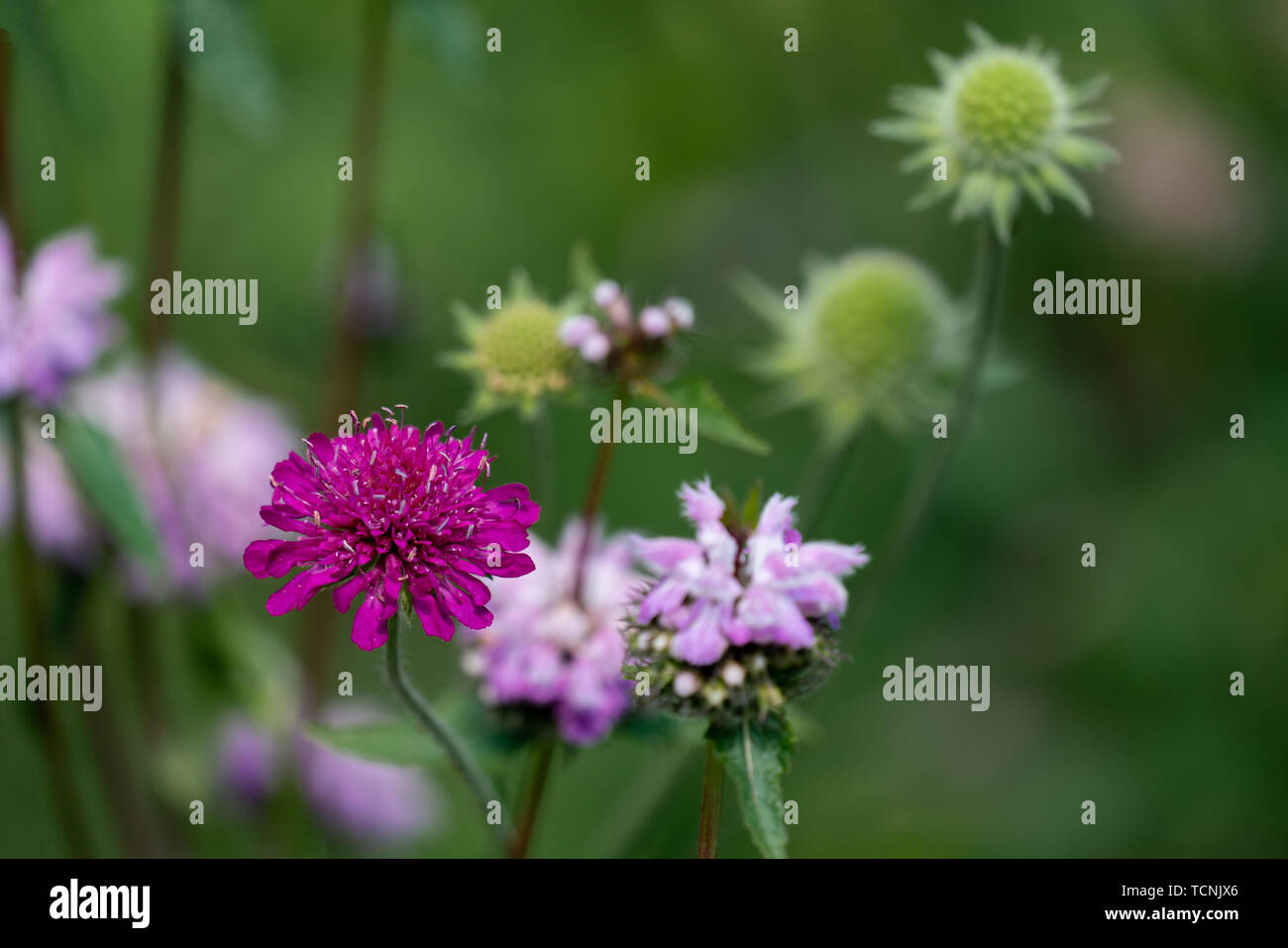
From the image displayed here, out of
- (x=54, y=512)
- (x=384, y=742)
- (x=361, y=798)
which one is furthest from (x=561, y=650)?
(x=361, y=798)

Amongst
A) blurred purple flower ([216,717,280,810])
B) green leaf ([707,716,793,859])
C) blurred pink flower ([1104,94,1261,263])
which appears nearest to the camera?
green leaf ([707,716,793,859])

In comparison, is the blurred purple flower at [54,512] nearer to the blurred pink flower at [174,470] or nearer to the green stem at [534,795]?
the blurred pink flower at [174,470]

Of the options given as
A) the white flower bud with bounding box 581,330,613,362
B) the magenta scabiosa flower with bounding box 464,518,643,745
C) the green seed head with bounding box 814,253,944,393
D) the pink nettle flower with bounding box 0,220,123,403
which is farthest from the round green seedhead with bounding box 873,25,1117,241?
the pink nettle flower with bounding box 0,220,123,403

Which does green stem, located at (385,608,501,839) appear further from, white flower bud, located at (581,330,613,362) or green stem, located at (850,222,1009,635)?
green stem, located at (850,222,1009,635)

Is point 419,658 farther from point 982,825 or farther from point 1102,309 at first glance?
point 1102,309

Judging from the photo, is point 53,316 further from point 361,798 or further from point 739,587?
point 361,798
